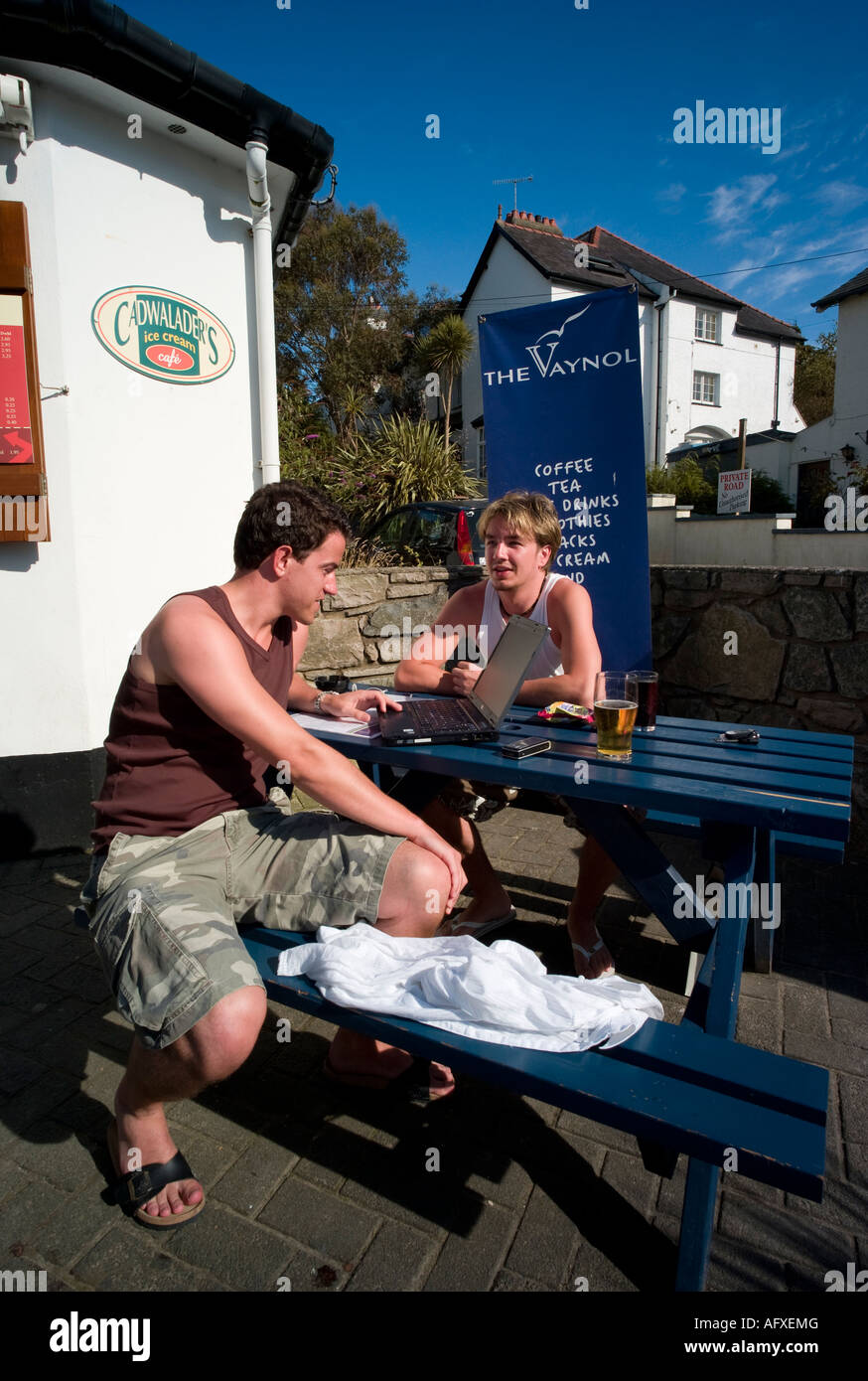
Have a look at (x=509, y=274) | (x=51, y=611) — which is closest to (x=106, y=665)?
(x=51, y=611)

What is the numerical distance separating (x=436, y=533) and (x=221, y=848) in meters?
4.47

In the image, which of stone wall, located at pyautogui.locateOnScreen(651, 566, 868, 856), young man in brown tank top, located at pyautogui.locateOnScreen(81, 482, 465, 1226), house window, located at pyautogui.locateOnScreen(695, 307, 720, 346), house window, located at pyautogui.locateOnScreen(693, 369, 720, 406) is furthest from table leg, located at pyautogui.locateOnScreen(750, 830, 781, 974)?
house window, located at pyautogui.locateOnScreen(695, 307, 720, 346)

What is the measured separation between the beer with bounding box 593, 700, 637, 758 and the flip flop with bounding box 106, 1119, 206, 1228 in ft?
4.89

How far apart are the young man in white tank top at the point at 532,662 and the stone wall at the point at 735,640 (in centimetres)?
113

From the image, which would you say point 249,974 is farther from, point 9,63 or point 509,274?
point 509,274

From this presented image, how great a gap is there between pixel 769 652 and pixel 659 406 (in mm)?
21052

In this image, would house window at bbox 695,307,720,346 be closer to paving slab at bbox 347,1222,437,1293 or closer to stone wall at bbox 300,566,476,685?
stone wall at bbox 300,566,476,685

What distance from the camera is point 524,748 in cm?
219

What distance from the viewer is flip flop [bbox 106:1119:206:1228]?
1.70 meters

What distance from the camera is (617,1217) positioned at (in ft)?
5.67

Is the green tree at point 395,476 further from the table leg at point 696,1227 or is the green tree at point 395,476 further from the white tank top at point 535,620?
the table leg at point 696,1227

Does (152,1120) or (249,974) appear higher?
(249,974)

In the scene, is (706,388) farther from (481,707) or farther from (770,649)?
(481,707)

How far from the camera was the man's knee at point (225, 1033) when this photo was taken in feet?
5.05
